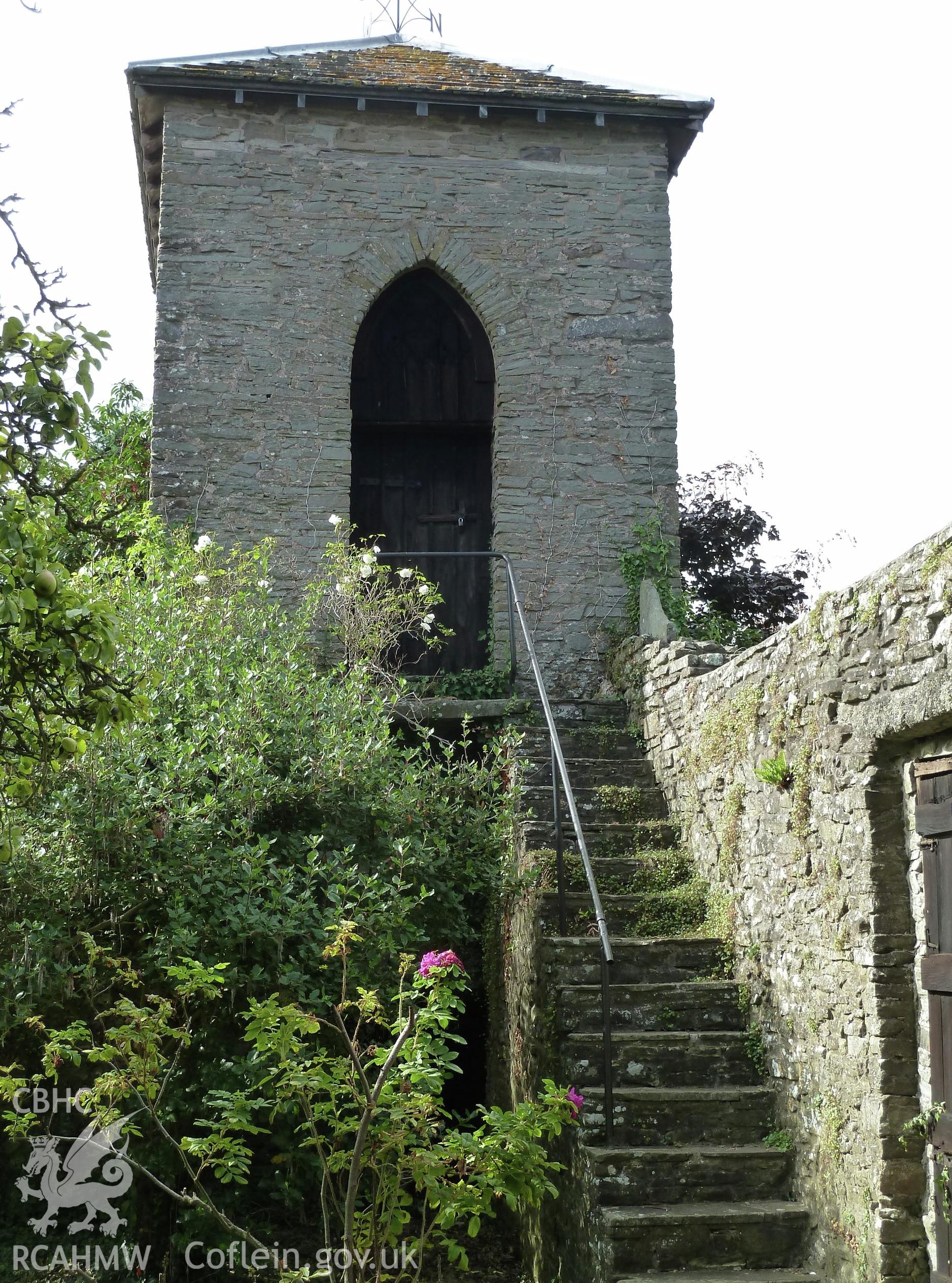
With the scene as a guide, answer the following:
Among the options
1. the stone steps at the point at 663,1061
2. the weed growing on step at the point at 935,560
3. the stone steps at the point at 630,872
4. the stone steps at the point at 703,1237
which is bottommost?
the stone steps at the point at 703,1237

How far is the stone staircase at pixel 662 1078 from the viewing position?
4953 mm

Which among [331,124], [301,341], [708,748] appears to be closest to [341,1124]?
[708,748]

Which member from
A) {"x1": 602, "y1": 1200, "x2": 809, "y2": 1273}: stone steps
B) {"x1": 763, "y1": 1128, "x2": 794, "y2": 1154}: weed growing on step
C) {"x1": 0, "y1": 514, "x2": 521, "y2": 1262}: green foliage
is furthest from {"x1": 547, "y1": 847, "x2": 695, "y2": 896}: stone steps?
{"x1": 602, "y1": 1200, "x2": 809, "y2": 1273}: stone steps

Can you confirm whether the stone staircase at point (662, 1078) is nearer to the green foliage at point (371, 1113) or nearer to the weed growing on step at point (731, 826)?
the weed growing on step at point (731, 826)

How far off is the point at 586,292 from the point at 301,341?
2.37m

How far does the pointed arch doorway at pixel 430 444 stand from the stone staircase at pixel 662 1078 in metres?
3.40

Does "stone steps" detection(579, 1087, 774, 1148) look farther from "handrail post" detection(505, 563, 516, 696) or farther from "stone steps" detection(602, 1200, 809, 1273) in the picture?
"handrail post" detection(505, 563, 516, 696)

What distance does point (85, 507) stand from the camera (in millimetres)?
10203

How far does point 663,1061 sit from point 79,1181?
9.02 ft

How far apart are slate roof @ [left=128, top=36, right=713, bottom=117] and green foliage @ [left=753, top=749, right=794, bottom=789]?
6.57 m

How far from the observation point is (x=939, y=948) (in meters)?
4.43

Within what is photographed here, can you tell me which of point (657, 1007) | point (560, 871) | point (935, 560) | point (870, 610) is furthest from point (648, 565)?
point (935, 560)

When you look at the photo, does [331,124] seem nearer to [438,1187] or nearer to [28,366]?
[28,366]

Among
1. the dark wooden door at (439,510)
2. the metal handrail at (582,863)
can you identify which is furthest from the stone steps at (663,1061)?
the dark wooden door at (439,510)
